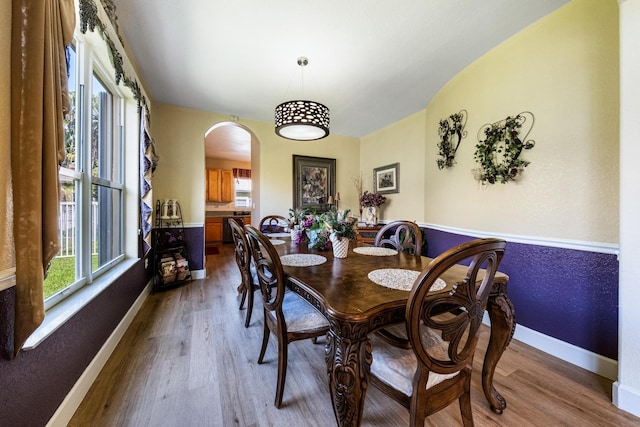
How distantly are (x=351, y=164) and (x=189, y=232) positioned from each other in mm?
3118

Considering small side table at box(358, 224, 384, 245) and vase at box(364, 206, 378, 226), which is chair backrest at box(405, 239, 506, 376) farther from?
vase at box(364, 206, 378, 226)

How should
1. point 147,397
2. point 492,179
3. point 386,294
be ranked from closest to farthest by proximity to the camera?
point 386,294
point 147,397
point 492,179

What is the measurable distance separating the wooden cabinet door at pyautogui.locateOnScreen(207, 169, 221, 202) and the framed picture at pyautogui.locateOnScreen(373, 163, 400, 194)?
480cm

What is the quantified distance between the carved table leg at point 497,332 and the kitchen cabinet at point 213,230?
6706 mm

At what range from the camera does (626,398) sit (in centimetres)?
129

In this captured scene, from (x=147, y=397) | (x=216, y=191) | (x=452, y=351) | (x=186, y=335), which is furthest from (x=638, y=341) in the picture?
(x=216, y=191)

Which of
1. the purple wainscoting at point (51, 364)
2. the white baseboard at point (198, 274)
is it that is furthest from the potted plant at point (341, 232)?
the white baseboard at point (198, 274)

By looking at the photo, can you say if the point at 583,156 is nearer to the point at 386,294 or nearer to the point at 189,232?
the point at 386,294

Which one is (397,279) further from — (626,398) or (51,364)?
(51,364)

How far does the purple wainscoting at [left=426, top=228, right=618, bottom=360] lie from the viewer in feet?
5.11

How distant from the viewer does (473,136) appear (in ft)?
7.97

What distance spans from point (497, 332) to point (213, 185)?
7229 millimetres

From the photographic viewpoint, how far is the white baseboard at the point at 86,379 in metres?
1.14

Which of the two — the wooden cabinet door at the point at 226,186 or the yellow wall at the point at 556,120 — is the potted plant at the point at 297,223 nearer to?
the yellow wall at the point at 556,120
